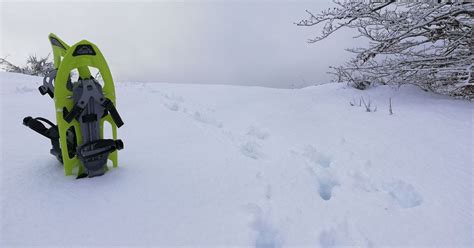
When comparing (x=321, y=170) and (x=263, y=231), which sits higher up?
(x=321, y=170)

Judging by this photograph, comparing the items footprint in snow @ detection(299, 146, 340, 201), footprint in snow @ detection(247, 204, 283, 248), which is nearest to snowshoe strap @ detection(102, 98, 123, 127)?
footprint in snow @ detection(247, 204, 283, 248)

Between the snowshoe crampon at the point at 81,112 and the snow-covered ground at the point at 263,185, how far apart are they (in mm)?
148

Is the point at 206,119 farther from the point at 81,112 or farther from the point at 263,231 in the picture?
the point at 263,231

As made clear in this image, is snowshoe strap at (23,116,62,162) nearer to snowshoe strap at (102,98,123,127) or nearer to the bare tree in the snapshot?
snowshoe strap at (102,98,123,127)

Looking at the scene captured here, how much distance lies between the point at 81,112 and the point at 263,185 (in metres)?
1.47

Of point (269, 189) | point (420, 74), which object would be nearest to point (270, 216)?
point (269, 189)

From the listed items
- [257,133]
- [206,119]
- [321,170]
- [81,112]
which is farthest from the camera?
[206,119]

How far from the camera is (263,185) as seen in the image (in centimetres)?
216

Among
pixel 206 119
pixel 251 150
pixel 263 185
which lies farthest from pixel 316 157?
pixel 206 119

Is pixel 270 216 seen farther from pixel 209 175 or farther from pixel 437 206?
pixel 437 206

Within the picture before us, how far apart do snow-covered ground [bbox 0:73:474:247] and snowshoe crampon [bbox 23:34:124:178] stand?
0.49ft

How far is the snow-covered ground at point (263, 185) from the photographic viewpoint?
1603 millimetres

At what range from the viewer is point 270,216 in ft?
5.93

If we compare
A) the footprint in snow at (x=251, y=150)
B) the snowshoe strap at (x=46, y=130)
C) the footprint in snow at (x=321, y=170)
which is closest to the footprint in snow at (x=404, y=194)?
the footprint in snow at (x=321, y=170)
